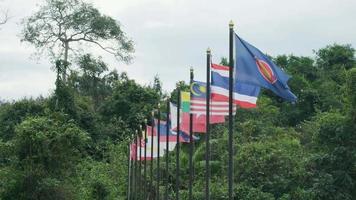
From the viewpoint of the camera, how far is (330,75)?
2004 inches

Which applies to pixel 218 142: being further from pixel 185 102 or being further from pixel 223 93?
pixel 223 93

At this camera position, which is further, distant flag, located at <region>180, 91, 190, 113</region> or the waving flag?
distant flag, located at <region>180, 91, 190, 113</region>

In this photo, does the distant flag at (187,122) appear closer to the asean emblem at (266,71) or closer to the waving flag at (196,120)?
the waving flag at (196,120)

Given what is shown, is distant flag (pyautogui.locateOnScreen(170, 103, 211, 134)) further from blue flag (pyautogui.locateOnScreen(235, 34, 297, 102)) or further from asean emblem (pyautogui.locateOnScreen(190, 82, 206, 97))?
blue flag (pyautogui.locateOnScreen(235, 34, 297, 102))

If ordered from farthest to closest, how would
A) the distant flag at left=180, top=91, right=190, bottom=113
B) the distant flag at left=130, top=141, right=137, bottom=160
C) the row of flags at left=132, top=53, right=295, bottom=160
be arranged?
1. the distant flag at left=130, top=141, right=137, bottom=160
2. the distant flag at left=180, top=91, right=190, bottom=113
3. the row of flags at left=132, top=53, right=295, bottom=160

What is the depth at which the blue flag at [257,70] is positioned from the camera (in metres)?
13.1

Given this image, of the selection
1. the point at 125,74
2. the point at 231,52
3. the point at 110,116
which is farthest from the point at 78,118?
the point at 231,52

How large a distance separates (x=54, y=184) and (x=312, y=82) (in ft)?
86.4

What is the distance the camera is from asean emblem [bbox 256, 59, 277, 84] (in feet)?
43.1

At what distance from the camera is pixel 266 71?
13.3 meters

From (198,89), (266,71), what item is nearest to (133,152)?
(198,89)

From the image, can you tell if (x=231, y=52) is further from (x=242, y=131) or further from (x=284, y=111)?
(x=284, y=111)

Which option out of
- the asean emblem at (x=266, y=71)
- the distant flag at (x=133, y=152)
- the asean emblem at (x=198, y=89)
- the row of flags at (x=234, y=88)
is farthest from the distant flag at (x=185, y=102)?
the distant flag at (x=133, y=152)

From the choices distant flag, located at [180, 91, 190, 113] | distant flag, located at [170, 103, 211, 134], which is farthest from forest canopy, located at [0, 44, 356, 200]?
distant flag, located at [180, 91, 190, 113]
